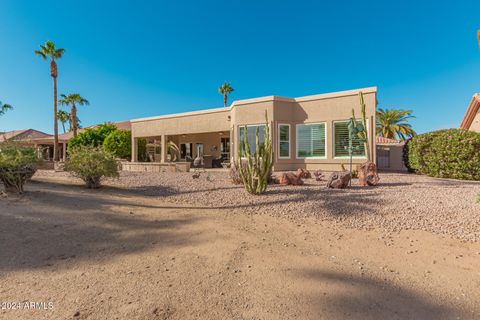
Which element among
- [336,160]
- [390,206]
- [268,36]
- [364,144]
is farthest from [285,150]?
[268,36]

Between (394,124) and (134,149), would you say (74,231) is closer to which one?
(134,149)

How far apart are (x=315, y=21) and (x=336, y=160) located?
47.1 ft

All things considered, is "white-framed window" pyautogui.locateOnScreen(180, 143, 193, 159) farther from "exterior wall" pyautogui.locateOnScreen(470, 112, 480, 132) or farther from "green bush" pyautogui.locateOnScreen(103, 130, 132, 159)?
"exterior wall" pyautogui.locateOnScreen(470, 112, 480, 132)

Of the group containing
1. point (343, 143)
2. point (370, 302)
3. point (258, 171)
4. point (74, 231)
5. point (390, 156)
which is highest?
point (343, 143)

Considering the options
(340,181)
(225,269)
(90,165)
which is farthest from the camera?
(90,165)

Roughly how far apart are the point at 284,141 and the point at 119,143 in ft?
52.0

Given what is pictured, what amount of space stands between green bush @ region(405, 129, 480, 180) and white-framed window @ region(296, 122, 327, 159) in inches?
178

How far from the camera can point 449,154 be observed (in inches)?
409

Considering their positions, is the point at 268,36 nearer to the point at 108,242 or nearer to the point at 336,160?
the point at 336,160

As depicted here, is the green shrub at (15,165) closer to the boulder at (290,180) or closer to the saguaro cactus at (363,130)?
the boulder at (290,180)

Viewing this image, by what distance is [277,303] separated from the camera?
2459 mm

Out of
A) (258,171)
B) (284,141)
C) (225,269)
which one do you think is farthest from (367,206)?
(284,141)

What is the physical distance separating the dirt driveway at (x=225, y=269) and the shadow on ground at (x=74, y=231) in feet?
0.06

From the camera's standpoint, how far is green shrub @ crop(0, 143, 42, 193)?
6.20m
